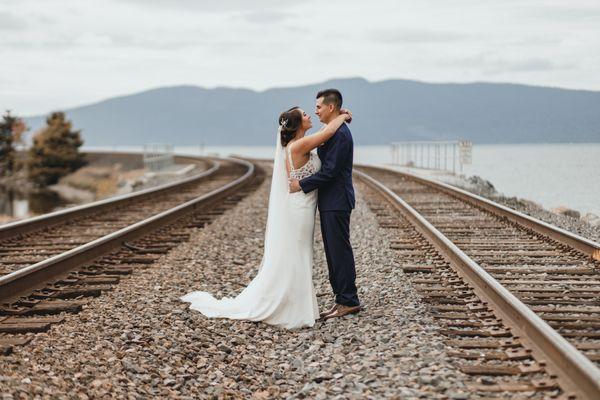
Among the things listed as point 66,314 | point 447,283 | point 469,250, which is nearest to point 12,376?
point 66,314

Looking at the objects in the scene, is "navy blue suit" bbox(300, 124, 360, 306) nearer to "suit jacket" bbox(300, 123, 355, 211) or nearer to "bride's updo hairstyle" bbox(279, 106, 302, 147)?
"suit jacket" bbox(300, 123, 355, 211)

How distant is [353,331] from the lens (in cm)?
547

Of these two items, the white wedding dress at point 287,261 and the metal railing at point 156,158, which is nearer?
the white wedding dress at point 287,261

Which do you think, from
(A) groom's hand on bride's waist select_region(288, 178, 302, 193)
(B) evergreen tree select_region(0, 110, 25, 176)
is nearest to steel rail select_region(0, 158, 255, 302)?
(A) groom's hand on bride's waist select_region(288, 178, 302, 193)

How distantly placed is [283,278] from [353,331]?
2.43ft

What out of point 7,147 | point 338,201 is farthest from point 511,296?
point 7,147

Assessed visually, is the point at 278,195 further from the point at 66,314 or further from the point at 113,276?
the point at 113,276

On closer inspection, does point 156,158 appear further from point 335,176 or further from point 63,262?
point 335,176

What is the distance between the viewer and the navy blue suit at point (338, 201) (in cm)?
565

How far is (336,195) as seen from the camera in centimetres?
583

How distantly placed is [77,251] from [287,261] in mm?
3011

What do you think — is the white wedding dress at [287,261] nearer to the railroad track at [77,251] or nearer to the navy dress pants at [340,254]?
the navy dress pants at [340,254]

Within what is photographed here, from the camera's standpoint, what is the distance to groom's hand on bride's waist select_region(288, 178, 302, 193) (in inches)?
227

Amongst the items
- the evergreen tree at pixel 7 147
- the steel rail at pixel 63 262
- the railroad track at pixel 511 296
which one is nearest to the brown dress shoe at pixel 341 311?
the railroad track at pixel 511 296
